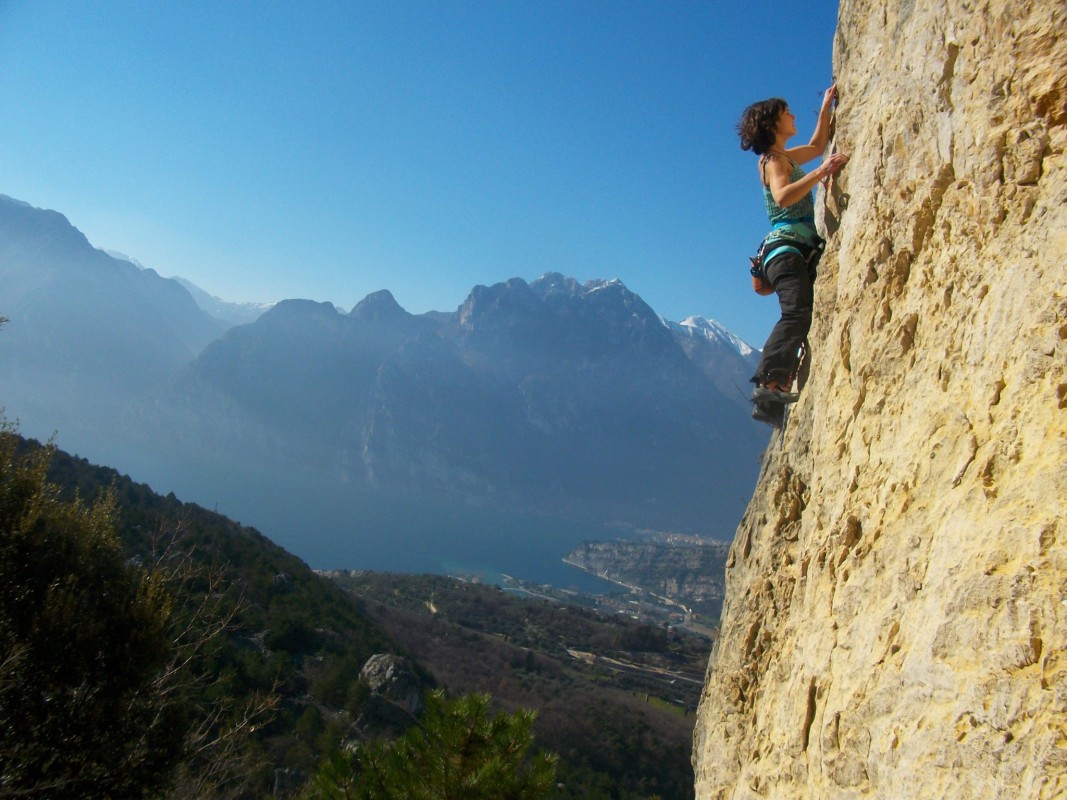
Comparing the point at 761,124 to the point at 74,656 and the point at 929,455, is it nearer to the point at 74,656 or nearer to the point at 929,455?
the point at 929,455

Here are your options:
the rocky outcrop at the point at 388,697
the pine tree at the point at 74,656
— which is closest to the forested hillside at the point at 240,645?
the pine tree at the point at 74,656

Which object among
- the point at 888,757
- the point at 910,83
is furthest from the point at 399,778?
the point at 910,83

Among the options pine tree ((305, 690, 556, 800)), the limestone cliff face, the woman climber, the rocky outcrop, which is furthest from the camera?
the rocky outcrop

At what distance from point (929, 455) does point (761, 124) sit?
9.09 feet

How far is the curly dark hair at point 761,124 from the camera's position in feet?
14.9

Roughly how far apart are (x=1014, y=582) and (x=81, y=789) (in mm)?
9882

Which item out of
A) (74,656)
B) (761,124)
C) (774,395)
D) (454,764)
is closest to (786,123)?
(761,124)

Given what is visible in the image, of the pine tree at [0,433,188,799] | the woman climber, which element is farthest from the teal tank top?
the pine tree at [0,433,188,799]

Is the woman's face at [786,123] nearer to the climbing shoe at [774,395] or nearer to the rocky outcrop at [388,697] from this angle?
the climbing shoe at [774,395]

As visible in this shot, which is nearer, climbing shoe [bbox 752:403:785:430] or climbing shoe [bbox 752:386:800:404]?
climbing shoe [bbox 752:386:800:404]

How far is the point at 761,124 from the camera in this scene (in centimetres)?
456

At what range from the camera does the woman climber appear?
452 centimetres

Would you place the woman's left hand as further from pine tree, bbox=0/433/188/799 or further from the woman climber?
pine tree, bbox=0/433/188/799

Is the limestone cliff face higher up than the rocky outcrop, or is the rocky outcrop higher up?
the limestone cliff face
